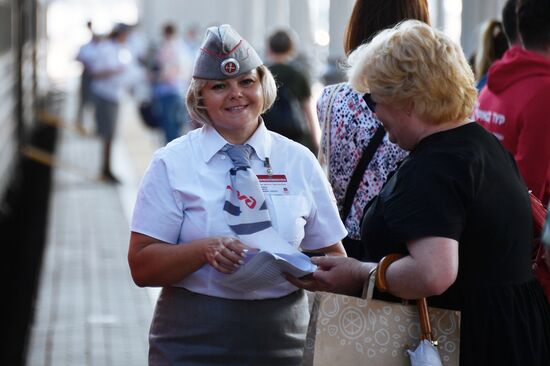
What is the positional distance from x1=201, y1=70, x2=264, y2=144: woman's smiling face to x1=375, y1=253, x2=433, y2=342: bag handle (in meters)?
0.70

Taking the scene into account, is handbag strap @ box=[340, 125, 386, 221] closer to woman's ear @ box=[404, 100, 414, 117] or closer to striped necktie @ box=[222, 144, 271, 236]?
striped necktie @ box=[222, 144, 271, 236]

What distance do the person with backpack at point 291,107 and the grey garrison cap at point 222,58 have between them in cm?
451

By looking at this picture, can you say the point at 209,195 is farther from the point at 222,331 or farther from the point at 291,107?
the point at 291,107

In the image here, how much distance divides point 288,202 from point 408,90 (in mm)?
595

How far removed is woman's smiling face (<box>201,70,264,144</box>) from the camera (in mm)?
3328

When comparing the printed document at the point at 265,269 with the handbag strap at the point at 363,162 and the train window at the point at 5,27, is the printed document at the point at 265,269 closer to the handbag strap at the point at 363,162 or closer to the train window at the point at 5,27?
the handbag strap at the point at 363,162

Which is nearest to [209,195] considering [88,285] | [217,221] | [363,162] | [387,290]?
[217,221]

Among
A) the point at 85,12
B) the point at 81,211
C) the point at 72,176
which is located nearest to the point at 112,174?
the point at 72,176

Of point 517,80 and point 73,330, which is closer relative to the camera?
point 517,80

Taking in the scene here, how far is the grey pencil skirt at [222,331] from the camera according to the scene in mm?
3275

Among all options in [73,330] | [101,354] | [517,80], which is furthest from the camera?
[73,330]

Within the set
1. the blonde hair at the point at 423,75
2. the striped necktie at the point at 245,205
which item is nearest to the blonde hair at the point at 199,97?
the striped necktie at the point at 245,205

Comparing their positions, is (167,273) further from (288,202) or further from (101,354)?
(101,354)

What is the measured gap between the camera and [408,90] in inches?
112
